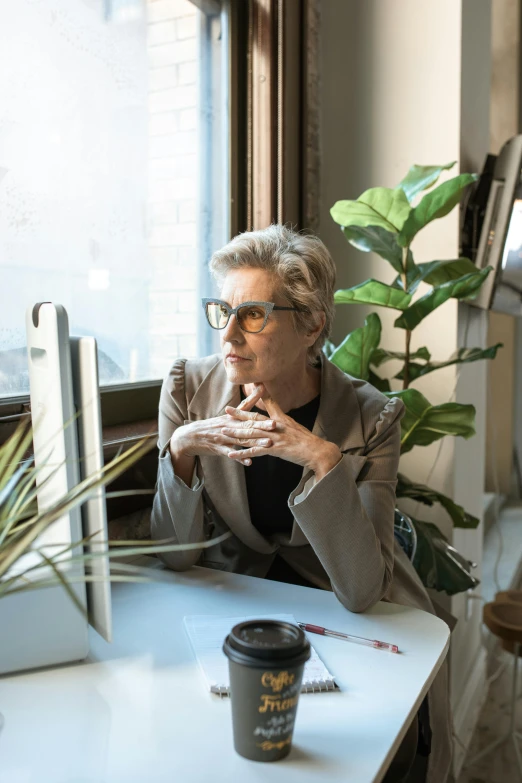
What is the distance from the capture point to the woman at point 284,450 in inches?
50.4

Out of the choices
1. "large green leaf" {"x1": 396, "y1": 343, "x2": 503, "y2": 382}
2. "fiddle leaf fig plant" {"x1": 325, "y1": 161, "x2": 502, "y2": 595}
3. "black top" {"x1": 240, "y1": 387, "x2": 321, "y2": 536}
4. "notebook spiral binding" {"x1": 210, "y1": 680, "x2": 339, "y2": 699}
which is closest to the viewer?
"notebook spiral binding" {"x1": 210, "y1": 680, "x2": 339, "y2": 699}

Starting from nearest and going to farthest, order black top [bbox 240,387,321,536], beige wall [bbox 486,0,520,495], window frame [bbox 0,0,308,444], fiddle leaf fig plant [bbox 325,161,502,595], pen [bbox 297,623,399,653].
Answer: pen [bbox 297,623,399,653]
black top [bbox 240,387,321,536]
fiddle leaf fig plant [bbox 325,161,502,595]
window frame [bbox 0,0,308,444]
beige wall [bbox 486,0,520,495]

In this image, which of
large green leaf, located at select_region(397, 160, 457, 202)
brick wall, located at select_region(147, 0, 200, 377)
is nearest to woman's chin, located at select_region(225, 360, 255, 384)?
brick wall, located at select_region(147, 0, 200, 377)

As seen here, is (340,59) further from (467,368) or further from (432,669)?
(432,669)

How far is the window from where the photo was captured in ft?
4.90

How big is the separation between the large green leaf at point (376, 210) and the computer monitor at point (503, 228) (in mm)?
487

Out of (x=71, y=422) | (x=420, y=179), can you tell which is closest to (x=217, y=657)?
(x=71, y=422)

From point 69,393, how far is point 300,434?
0.49 metres

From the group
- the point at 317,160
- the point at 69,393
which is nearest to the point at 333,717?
the point at 69,393

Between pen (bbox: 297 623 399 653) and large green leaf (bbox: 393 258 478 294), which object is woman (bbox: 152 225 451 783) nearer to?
pen (bbox: 297 623 399 653)

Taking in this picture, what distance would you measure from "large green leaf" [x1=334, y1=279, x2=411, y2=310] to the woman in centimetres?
30

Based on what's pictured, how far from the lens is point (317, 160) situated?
2.45 m

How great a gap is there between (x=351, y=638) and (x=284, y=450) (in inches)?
14.0

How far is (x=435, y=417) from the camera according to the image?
187 centimetres
